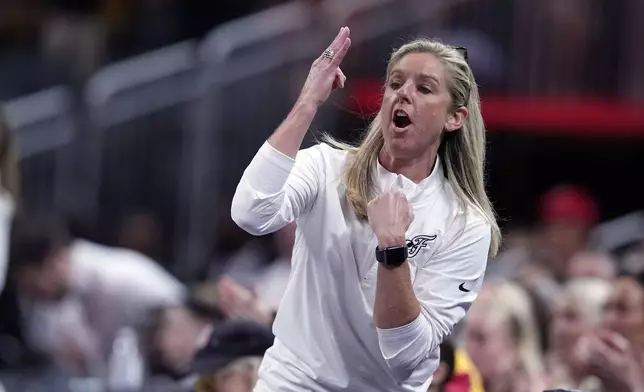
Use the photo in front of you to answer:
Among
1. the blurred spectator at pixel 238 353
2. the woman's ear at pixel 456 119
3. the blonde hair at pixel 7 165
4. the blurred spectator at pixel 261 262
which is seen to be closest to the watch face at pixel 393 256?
the woman's ear at pixel 456 119

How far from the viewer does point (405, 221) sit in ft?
14.2

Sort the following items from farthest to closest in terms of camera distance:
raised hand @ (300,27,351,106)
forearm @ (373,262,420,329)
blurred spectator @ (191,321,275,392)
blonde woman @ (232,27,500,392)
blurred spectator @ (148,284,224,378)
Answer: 1. blurred spectator @ (148,284,224,378)
2. blurred spectator @ (191,321,275,392)
3. raised hand @ (300,27,351,106)
4. blonde woman @ (232,27,500,392)
5. forearm @ (373,262,420,329)

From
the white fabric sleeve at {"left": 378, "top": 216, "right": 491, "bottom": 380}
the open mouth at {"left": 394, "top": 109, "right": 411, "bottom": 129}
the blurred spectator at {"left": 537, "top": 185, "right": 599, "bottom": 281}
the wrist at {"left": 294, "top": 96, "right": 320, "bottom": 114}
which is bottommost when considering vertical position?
the blurred spectator at {"left": 537, "top": 185, "right": 599, "bottom": 281}

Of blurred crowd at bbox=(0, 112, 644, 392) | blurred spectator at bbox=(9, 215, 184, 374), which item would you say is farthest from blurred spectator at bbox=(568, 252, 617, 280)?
blurred spectator at bbox=(9, 215, 184, 374)

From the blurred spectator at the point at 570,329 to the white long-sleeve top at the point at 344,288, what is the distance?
6.68 feet

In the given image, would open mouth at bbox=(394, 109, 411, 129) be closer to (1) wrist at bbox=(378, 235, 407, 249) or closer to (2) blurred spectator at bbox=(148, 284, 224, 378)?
(1) wrist at bbox=(378, 235, 407, 249)

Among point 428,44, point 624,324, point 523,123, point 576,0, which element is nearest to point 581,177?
point 523,123

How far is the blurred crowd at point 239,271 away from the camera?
638cm

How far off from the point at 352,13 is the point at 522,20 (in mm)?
1575

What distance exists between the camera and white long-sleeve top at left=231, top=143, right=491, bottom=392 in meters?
4.48

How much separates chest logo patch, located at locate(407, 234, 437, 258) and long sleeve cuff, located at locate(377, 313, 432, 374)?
0.24 m

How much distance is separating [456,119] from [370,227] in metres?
0.50

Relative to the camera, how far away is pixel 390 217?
4.31 metres

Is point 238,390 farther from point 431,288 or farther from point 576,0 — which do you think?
point 576,0
